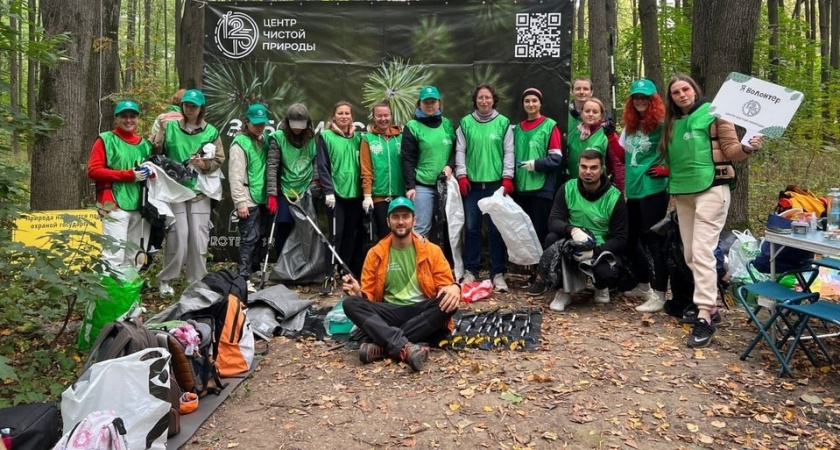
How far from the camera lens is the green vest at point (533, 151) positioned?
611 cm

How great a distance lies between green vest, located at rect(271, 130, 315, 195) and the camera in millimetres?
6406

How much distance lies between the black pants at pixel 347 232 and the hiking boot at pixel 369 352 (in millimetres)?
2038

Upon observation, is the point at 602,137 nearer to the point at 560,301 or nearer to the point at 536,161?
the point at 536,161

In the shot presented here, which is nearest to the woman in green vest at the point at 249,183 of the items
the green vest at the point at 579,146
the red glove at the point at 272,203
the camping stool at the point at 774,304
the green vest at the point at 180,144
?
the red glove at the point at 272,203

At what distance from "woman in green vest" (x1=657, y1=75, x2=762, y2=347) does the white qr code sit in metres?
2.14

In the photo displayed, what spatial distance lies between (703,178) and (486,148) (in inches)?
84.1

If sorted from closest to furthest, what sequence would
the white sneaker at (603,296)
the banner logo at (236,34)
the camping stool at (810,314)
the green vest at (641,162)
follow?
the camping stool at (810,314), the green vest at (641,162), the white sneaker at (603,296), the banner logo at (236,34)

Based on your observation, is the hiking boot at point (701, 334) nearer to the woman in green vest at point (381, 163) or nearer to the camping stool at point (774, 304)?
the camping stool at point (774, 304)

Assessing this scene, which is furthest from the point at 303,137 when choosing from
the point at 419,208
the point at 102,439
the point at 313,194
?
the point at 102,439

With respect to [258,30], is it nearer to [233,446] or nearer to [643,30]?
[233,446]

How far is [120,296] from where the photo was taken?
458 centimetres

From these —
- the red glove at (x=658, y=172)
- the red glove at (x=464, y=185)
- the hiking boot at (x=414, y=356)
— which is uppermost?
the red glove at (x=658, y=172)

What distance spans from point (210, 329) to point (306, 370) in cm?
77

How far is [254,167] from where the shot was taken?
20.7 ft
